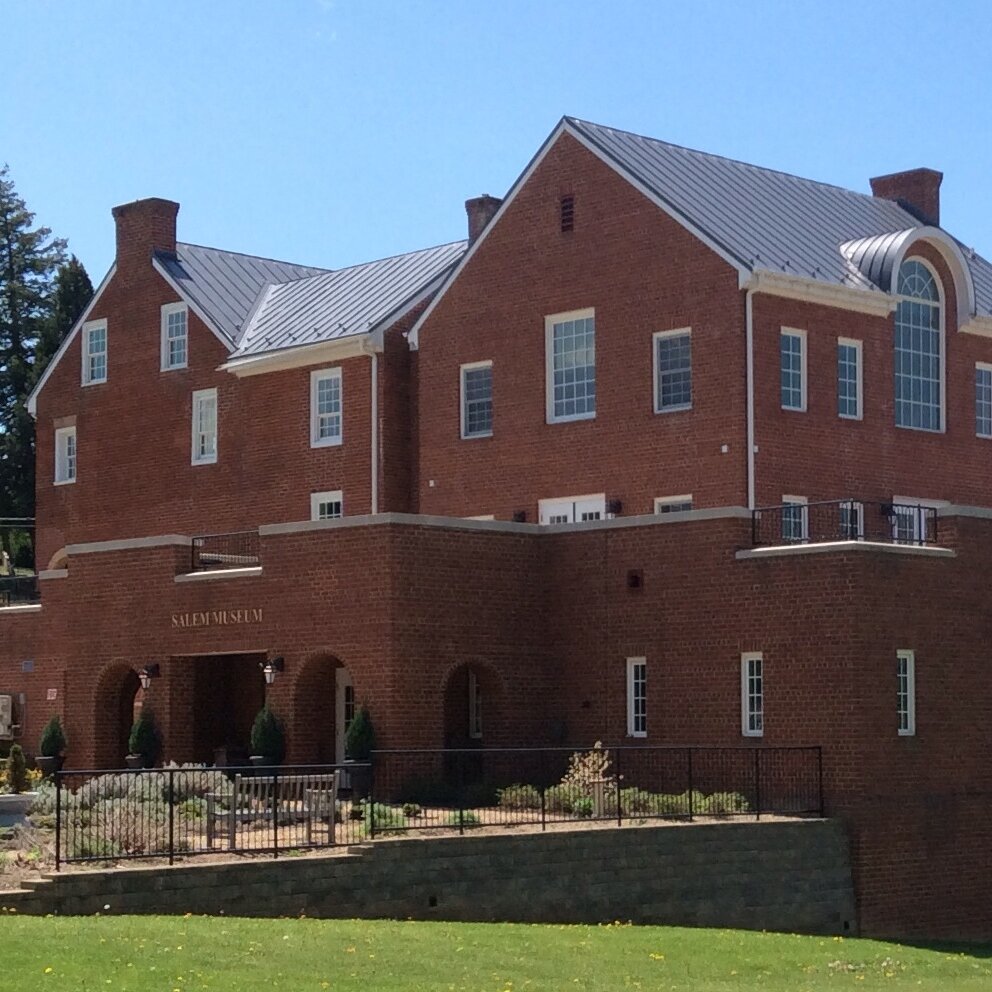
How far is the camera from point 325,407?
4322cm

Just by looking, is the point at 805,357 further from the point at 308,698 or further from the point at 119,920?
the point at 119,920

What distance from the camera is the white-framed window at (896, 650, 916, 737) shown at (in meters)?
31.9

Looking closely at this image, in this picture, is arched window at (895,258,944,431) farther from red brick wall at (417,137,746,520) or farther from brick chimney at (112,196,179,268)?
brick chimney at (112,196,179,268)

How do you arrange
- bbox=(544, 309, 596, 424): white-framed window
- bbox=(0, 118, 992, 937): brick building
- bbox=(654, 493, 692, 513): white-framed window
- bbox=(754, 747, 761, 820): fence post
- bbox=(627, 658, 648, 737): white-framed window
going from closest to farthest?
1. bbox=(754, 747, 761, 820): fence post
2. bbox=(0, 118, 992, 937): brick building
3. bbox=(627, 658, 648, 737): white-framed window
4. bbox=(654, 493, 692, 513): white-framed window
5. bbox=(544, 309, 596, 424): white-framed window

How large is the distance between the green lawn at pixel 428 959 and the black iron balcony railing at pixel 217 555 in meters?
13.4

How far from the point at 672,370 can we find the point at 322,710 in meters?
8.69

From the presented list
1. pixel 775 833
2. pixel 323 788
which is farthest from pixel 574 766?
pixel 323 788

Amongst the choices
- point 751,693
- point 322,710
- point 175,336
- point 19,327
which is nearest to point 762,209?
point 751,693

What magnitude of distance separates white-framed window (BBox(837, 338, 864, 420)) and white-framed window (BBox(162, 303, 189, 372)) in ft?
52.6

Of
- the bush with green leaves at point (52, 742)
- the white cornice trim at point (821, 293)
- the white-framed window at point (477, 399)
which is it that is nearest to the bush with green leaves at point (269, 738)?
the bush with green leaves at point (52, 742)

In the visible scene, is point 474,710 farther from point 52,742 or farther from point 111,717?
point 52,742

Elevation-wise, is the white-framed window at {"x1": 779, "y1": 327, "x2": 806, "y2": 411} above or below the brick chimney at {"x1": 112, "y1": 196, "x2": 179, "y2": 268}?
below

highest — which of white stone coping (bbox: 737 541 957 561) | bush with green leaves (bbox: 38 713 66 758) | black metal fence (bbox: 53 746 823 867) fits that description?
white stone coping (bbox: 737 541 957 561)

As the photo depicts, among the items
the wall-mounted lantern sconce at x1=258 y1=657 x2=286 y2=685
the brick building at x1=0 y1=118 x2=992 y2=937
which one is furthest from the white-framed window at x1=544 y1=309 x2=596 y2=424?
the wall-mounted lantern sconce at x1=258 y1=657 x2=286 y2=685
